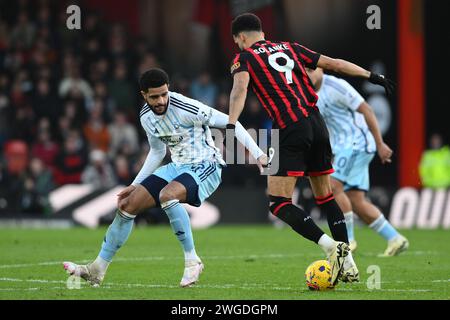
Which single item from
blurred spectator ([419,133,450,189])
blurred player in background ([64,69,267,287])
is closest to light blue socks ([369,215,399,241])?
blurred player in background ([64,69,267,287])

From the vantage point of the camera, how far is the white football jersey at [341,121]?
Result: 1242cm

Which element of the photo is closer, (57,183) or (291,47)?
(291,47)

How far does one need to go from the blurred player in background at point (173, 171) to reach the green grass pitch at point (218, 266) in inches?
11.0

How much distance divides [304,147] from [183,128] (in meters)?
1.11

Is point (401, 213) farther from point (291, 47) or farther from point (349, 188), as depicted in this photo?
point (291, 47)

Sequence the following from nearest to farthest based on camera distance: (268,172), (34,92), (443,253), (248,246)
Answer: (268,172) → (443,253) → (248,246) → (34,92)

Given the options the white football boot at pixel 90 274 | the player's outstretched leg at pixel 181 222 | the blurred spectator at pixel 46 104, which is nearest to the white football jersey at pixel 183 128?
the player's outstretched leg at pixel 181 222

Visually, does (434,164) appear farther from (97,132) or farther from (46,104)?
(46,104)

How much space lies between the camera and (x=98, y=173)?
65.2 feet

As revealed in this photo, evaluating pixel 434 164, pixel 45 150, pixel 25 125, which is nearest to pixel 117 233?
pixel 45 150

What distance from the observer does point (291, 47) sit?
894 centimetres

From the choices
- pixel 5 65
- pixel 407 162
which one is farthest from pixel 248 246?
pixel 5 65

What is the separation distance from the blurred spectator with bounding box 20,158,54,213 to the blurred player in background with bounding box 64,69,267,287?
10.3m
